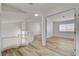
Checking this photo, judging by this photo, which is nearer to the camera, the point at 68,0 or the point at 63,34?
the point at 68,0

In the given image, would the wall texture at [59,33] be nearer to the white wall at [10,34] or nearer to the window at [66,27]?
the window at [66,27]

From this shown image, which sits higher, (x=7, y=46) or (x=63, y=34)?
(x=63, y=34)

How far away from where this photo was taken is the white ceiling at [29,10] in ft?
3.12

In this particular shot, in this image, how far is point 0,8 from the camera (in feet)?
3.09

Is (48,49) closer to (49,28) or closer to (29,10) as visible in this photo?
Result: (49,28)

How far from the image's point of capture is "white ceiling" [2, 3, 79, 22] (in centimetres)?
95

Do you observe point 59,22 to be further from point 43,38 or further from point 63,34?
point 43,38

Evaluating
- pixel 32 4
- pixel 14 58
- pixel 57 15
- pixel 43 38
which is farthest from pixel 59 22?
pixel 14 58

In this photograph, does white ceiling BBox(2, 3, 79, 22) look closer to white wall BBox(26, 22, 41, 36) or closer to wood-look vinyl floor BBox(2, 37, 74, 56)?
white wall BBox(26, 22, 41, 36)

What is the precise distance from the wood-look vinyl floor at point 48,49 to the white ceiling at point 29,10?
28 centimetres

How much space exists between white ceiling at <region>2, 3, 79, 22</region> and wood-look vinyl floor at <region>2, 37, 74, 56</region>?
281 millimetres

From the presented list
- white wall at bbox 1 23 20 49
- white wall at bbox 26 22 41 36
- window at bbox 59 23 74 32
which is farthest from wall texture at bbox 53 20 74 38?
white wall at bbox 1 23 20 49

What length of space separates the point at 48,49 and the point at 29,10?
0.52 m

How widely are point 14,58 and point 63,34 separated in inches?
24.7
